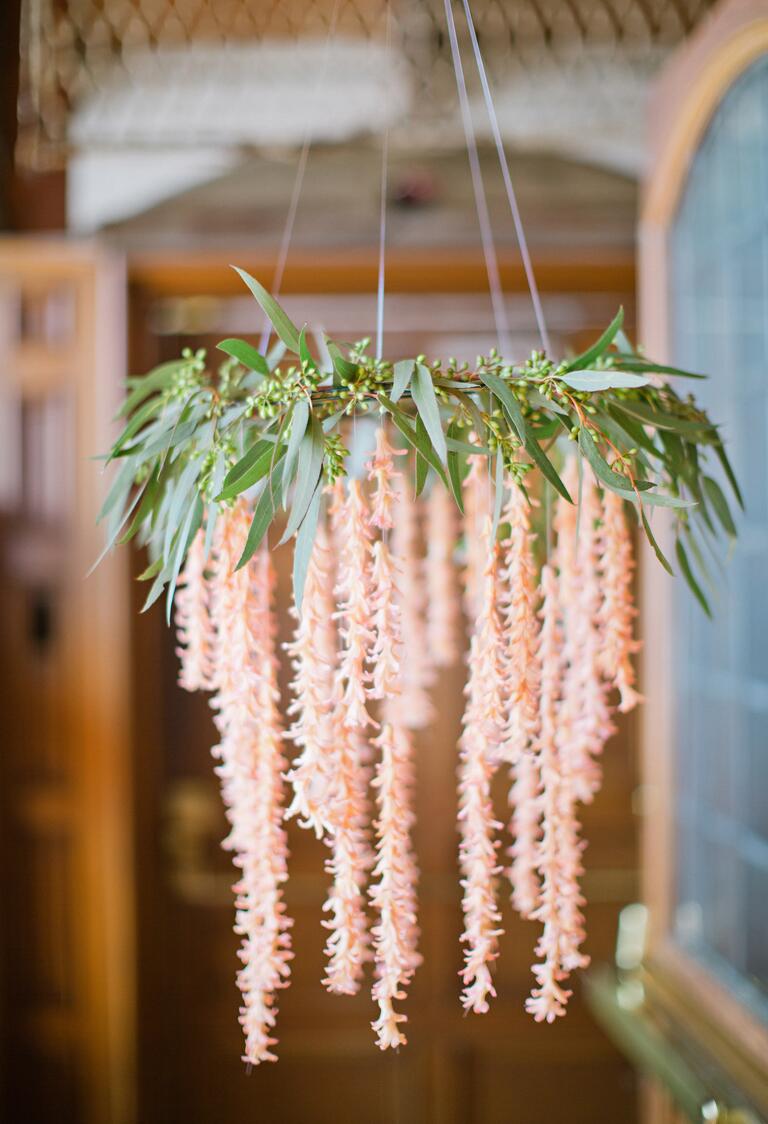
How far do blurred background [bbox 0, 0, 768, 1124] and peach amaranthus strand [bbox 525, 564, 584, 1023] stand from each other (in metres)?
1.12

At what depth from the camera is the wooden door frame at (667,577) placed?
5.55 feet

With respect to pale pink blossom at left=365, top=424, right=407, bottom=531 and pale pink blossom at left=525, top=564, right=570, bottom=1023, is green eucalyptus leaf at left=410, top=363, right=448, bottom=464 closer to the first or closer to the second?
pale pink blossom at left=365, top=424, right=407, bottom=531

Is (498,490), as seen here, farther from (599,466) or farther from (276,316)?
(276,316)

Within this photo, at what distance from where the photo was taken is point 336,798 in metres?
0.93

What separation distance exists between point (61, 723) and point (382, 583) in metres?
1.73

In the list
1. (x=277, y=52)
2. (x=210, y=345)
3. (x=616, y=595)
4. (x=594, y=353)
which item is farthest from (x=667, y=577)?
(x=277, y=52)

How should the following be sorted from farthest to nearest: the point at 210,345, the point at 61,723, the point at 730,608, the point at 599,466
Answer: the point at 210,345 < the point at 61,723 < the point at 730,608 < the point at 599,466

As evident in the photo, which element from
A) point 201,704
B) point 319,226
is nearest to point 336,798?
point 201,704

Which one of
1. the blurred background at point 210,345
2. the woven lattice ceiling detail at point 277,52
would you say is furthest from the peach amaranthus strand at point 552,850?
the woven lattice ceiling detail at point 277,52

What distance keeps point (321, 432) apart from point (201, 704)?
174 cm

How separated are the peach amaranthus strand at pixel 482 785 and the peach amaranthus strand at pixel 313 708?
5.9 inches

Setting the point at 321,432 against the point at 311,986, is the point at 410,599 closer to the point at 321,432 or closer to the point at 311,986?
the point at 321,432

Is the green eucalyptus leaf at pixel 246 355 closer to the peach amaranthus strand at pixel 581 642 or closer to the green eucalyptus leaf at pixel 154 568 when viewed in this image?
the green eucalyptus leaf at pixel 154 568

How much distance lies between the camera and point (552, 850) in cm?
101
